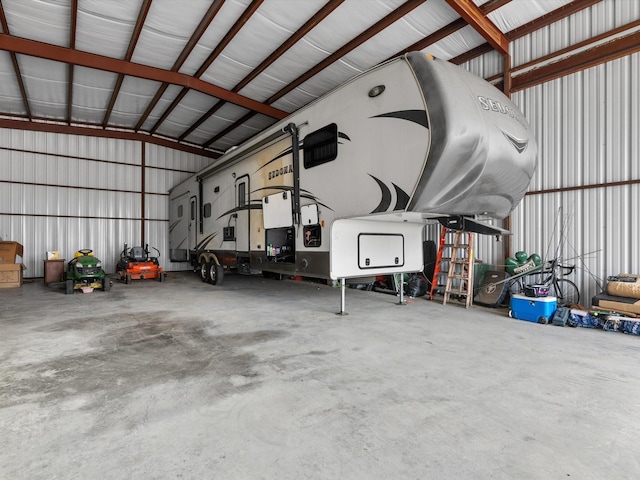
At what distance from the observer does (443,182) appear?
3.77m

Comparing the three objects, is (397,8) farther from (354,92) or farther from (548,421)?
(548,421)

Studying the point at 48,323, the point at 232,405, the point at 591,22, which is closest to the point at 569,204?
the point at 591,22

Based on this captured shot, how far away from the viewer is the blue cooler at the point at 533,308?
5.22 meters

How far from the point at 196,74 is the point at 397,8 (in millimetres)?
5269

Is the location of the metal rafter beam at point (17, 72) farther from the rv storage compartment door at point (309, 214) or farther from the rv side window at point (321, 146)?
the rv storage compartment door at point (309, 214)

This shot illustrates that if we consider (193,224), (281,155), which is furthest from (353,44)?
(193,224)

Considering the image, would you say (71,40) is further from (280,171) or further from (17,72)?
(280,171)

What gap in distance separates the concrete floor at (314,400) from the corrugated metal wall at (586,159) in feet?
6.69

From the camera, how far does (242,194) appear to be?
757 centimetres

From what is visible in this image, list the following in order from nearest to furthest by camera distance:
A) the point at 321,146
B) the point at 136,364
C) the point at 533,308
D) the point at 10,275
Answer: the point at 136,364, the point at 321,146, the point at 533,308, the point at 10,275

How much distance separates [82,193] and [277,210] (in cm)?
958

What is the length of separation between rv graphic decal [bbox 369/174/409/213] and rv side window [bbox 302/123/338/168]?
0.91 m

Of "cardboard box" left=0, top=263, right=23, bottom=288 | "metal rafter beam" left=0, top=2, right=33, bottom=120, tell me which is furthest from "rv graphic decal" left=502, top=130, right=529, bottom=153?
"cardboard box" left=0, top=263, right=23, bottom=288

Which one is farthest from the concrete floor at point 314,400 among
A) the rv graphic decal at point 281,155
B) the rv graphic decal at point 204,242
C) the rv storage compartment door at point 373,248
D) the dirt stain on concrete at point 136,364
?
the rv graphic decal at point 204,242
